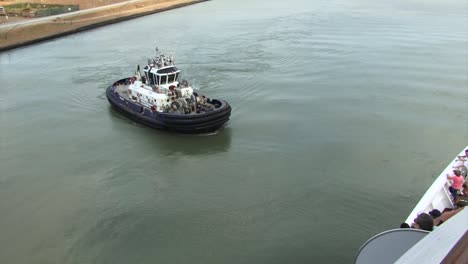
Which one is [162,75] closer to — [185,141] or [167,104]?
[167,104]

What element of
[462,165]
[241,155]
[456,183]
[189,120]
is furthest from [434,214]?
[189,120]

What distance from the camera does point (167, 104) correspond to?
1945 centimetres

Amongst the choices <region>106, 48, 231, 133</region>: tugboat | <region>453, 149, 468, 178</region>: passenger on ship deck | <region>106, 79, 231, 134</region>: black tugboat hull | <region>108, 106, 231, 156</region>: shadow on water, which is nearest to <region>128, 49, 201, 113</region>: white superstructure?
<region>106, 48, 231, 133</region>: tugboat

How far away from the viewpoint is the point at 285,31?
130 ft

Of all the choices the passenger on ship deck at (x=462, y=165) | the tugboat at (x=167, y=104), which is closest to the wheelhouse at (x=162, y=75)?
the tugboat at (x=167, y=104)

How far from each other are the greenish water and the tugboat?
629mm

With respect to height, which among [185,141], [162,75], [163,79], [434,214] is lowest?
[185,141]

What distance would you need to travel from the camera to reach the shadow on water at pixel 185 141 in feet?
57.9

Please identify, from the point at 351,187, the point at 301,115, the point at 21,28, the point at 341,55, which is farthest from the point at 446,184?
the point at 21,28

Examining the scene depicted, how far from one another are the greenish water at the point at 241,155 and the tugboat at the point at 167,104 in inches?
24.7

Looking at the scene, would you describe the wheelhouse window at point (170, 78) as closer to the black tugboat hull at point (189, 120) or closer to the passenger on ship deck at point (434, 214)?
the black tugboat hull at point (189, 120)

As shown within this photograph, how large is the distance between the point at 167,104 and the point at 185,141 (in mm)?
2119

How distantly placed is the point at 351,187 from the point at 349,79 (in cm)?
1220

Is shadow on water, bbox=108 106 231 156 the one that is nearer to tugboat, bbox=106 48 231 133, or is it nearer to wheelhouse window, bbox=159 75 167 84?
tugboat, bbox=106 48 231 133
